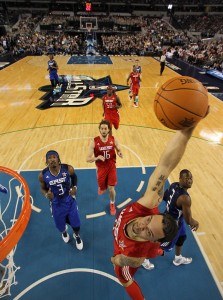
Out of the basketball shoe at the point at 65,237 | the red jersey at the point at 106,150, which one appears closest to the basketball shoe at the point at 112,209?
the red jersey at the point at 106,150

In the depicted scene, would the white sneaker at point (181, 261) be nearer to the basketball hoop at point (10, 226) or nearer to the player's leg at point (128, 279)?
the player's leg at point (128, 279)

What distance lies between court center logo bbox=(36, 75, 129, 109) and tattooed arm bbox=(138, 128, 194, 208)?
28.4 feet

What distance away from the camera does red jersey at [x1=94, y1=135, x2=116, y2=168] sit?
4320mm

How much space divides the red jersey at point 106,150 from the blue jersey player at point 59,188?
0.83 m

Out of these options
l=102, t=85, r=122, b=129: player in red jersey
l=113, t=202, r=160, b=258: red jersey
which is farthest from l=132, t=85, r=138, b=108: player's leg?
l=113, t=202, r=160, b=258: red jersey

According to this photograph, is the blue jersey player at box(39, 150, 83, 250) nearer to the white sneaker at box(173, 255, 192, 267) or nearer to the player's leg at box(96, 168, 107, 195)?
the player's leg at box(96, 168, 107, 195)

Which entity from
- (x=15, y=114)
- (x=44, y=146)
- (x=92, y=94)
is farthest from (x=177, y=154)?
(x=92, y=94)

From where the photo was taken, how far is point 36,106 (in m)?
10.2

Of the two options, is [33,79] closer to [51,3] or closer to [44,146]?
[44,146]

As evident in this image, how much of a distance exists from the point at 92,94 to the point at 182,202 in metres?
9.56

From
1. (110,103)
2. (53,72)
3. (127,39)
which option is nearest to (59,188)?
(110,103)

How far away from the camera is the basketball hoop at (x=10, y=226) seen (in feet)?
7.41

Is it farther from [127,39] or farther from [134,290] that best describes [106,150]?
[127,39]

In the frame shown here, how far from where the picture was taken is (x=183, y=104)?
6.93 feet
